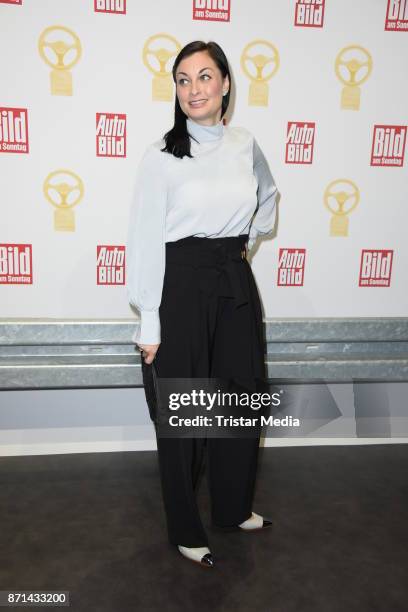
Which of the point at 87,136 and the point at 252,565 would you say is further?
the point at 87,136

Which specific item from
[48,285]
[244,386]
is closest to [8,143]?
[48,285]

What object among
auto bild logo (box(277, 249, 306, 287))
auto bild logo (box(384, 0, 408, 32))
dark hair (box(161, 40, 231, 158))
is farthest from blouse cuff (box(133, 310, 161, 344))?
auto bild logo (box(384, 0, 408, 32))

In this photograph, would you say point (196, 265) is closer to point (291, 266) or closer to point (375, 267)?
point (291, 266)

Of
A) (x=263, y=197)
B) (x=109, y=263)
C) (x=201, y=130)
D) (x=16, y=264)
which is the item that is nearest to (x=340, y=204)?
(x=263, y=197)

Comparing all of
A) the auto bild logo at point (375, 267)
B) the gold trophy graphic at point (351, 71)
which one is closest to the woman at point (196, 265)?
the gold trophy graphic at point (351, 71)

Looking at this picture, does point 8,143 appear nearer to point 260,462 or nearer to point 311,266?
point 311,266

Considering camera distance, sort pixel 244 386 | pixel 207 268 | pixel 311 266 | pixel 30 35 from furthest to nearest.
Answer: pixel 311 266 → pixel 30 35 → pixel 244 386 → pixel 207 268

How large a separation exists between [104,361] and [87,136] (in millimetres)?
971

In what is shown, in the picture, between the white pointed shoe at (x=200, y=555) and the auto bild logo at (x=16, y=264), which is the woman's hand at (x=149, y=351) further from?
the auto bild logo at (x=16, y=264)

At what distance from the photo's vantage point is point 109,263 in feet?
8.50

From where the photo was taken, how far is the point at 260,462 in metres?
2.81

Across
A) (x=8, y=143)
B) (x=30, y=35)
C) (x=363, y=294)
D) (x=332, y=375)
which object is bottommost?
(x=332, y=375)

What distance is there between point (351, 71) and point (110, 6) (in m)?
1.07

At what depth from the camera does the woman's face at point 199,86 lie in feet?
6.12
